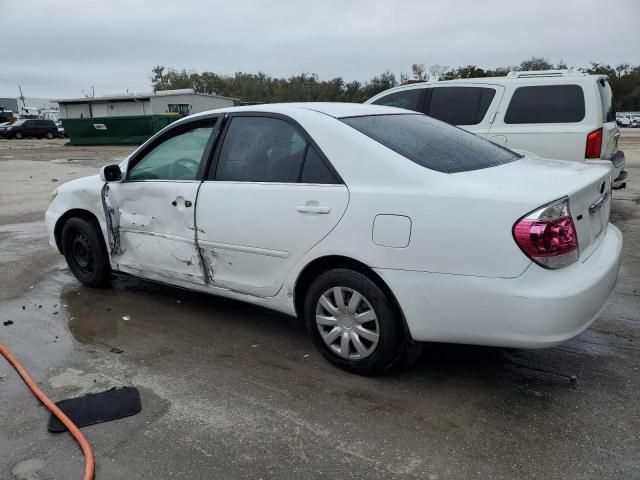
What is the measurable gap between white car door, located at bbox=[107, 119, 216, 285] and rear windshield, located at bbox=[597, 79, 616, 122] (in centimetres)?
514

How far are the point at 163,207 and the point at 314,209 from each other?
148 centimetres

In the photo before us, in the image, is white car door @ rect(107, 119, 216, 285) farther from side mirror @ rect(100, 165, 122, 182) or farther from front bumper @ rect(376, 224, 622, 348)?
front bumper @ rect(376, 224, 622, 348)

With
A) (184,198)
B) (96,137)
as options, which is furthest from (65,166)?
(184,198)

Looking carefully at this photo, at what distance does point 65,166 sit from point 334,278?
17.7 m

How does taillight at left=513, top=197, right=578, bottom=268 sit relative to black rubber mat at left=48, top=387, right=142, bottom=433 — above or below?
above

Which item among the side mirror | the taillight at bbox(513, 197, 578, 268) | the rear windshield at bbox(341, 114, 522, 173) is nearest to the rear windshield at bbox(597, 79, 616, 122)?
the rear windshield at bbox(341, 114, 522, 173)

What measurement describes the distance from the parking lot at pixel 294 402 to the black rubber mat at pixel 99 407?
0.06 meters

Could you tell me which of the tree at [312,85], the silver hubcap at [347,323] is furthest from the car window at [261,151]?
the tree at [312,85]

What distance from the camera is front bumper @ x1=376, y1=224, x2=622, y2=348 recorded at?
8.70ft

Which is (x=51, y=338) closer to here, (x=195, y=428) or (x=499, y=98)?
(x=195, y=428)

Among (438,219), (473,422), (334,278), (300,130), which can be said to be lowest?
(473,422)

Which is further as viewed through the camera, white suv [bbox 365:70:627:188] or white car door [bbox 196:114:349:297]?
white suv [bbox 365:70:627:188]

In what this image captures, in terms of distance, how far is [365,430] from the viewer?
9.21ft

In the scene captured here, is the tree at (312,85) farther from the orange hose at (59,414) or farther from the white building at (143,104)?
the orange hose at (59,414)
